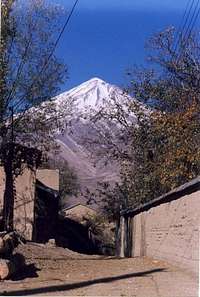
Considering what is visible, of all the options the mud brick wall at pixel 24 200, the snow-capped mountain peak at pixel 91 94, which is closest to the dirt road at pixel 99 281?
the mud brick wall at pixel 24 200

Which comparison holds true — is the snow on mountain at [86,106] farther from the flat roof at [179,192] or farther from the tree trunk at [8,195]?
the flat roof at [179,192]

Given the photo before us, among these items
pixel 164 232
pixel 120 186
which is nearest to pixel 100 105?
pixel 120 186

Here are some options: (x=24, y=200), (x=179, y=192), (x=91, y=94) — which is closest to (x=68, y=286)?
(x=179, y=192)

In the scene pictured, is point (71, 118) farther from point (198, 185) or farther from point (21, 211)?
point (198, 185)

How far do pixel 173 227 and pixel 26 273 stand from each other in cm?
379

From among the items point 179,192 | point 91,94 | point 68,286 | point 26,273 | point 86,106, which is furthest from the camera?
point 86,106

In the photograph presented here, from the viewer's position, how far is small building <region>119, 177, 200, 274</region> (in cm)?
1123

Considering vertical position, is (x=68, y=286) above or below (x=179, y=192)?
below

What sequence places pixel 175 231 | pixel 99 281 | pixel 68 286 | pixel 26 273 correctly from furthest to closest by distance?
pixel 175 231
pixel 26 273
pixel 99 281
pixel 68 286

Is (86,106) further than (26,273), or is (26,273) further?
(86,106)

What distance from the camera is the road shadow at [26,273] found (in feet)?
33.6

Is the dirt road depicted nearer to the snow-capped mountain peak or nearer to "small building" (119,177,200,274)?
"small building" (119,177,200,274)

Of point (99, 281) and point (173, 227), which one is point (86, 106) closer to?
point (173, 227)

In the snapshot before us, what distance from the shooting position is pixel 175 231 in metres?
13.1
